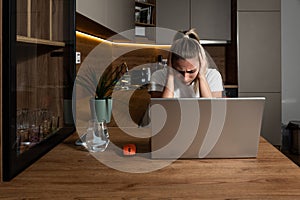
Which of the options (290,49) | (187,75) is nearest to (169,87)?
(187,75)

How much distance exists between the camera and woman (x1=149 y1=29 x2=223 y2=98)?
2316 millimetres

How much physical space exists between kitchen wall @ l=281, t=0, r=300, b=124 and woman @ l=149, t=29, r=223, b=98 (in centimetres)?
301

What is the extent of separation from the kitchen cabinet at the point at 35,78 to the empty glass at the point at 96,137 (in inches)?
5.8

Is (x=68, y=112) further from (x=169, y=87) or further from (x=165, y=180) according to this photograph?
(x=165, y=180)

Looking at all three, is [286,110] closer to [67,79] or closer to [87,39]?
[87,39]

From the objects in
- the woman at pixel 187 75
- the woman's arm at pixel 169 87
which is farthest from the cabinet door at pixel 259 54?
the woman's arm at pixel 169 87

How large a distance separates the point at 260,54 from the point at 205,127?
405 cm

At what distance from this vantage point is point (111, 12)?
332 centimetres

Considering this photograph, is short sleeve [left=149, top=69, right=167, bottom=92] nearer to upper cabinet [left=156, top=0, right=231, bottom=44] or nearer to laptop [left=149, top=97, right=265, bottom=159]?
laptop [left=149, top=97, right=265, bottom=159]

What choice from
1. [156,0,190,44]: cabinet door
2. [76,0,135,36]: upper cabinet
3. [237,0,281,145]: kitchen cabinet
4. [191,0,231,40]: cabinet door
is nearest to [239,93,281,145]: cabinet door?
[237,0,281,145]: kitchen cabinet

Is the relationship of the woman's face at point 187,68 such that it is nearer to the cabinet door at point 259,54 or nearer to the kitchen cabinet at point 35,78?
the kitchen cabinet at point 35,78

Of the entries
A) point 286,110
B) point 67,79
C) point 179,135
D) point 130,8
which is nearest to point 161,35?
point 130,8

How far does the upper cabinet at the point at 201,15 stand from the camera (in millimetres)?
5395

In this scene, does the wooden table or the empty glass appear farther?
the empty glass
